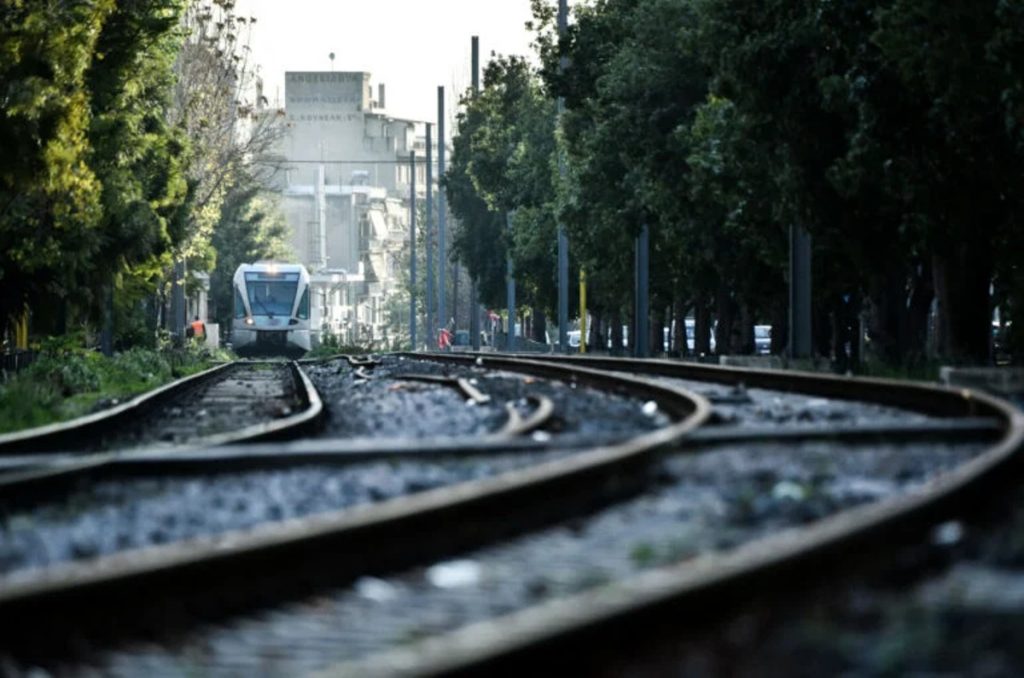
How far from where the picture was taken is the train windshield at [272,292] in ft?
222

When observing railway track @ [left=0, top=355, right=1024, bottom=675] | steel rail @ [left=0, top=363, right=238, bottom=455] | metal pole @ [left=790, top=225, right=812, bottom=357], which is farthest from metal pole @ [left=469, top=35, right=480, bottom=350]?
railway track @ [left=0, top=355, right=1024, bottom=675]

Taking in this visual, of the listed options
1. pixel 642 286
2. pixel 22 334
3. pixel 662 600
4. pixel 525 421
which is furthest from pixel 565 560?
pixel 642 286

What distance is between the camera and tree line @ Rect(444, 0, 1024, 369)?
25750 mm

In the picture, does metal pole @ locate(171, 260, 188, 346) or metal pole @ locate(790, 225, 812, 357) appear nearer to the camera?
metal pole @ locate(790, 225, 812, 357)

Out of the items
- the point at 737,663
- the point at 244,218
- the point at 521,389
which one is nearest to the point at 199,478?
the point at 737,663

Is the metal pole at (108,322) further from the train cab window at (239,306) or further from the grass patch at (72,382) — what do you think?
the train cab window at (239,306)

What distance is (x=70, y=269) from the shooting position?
32.0m

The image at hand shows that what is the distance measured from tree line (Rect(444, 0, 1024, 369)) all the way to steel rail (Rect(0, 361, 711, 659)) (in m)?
15.6

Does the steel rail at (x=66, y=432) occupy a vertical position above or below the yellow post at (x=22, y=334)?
below

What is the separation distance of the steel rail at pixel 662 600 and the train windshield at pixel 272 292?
60.3 m

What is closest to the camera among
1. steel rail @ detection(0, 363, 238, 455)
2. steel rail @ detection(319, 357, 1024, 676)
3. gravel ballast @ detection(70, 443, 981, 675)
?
steel rail @ detection(319, 357, 1024, 676)

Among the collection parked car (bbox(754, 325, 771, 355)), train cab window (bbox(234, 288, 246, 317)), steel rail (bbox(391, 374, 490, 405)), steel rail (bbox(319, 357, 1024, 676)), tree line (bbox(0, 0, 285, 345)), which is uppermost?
tree line (bbox(0, 0, 285, 345))

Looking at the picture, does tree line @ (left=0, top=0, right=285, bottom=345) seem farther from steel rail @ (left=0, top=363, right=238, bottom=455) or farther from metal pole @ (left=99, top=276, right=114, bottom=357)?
steel rail @ (left=0, top=363, right=238, bottom=455)

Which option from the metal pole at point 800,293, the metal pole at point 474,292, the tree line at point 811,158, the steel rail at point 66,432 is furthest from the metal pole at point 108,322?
the metal pole at point 474,292
